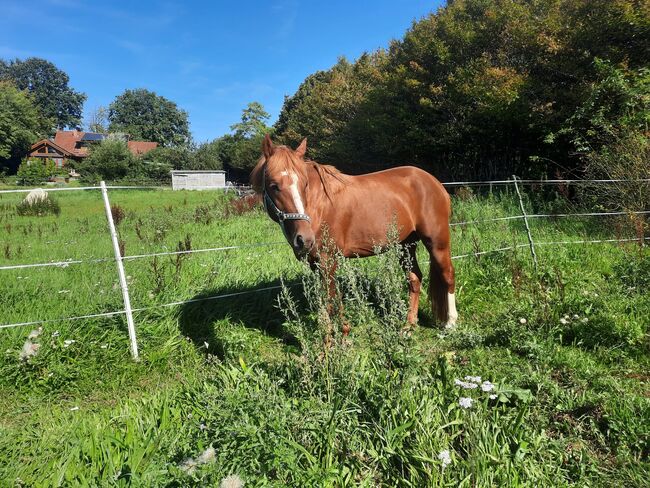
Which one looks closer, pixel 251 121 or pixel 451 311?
pixel 451 311

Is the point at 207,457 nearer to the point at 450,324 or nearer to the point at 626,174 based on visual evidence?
the point at 450,324

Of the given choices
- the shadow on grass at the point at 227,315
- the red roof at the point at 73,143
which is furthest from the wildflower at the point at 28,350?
the red roof at the point at 73,143

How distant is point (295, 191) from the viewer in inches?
114

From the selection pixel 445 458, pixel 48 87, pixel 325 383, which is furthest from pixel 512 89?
pixel 48 87

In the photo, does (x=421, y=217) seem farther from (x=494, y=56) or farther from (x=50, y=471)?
(x=494, y=56)

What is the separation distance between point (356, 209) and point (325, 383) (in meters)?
1.80

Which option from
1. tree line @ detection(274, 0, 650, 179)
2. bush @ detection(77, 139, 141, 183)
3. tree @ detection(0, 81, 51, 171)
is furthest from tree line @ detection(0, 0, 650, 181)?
tree @ detection(0, 81, 51, 171)

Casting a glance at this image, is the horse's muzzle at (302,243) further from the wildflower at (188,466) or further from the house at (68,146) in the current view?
the house at (68,146)

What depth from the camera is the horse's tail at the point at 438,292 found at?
163 inches

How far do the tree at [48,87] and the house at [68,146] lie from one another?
40.1 ft

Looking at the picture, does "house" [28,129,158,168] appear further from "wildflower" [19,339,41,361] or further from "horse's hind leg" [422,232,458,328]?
"horse's hind leg" [422,232,458,328]

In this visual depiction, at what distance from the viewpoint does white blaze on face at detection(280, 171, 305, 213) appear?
2870 millimetres

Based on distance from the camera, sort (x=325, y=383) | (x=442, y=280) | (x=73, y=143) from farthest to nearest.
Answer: (x=73, y=143)
(x=442, y=280)
(x=325, y=383)

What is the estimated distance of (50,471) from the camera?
2080 mm
